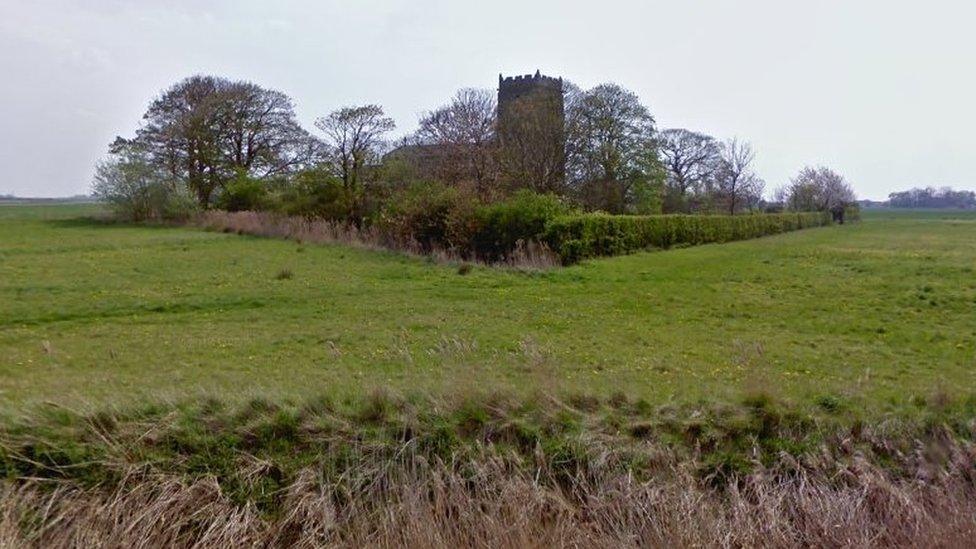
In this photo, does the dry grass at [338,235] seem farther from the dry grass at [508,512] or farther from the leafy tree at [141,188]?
the dry grass at [508,512]

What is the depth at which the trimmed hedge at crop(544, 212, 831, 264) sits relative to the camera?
68.8ft

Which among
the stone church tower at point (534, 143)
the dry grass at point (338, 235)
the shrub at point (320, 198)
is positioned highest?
the stone church tower at point (534, 143)

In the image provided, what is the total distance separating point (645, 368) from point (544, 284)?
28.0ft

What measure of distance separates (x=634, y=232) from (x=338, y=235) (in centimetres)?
1397

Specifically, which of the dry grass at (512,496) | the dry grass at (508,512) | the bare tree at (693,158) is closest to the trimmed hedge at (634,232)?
the bare tree at (693,158)

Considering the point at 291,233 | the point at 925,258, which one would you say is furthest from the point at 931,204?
the point at 291,233

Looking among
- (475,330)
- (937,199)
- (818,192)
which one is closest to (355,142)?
(475,330)

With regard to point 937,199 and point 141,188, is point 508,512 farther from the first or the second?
point 937,199

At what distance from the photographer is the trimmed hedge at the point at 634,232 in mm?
20984

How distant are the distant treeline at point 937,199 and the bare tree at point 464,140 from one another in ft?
369

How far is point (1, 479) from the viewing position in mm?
3533

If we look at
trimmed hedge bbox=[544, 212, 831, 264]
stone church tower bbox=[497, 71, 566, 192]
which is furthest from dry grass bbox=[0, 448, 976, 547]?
stone church tower bbox=[497, 71, 566, 192]

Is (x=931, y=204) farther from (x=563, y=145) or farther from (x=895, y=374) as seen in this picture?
(x=895, y=374)

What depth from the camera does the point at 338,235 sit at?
25828 mm
